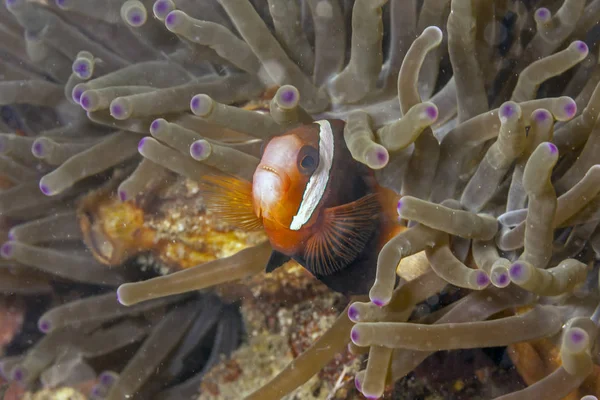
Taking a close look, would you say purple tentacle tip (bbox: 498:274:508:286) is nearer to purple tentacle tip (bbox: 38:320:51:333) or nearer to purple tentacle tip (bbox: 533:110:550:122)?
purple tentacle tip (bbox: 533:110:550:122)

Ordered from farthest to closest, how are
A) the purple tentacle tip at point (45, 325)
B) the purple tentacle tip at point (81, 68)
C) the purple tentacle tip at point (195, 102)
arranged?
the purple tentacle tip at point (45, 325), the purple tentacle tip at point (81, 68), the purple tentacle tip at point (195, 102)

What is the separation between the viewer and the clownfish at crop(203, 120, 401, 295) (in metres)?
0.95

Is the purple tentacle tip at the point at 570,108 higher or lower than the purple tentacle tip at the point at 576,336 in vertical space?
higher

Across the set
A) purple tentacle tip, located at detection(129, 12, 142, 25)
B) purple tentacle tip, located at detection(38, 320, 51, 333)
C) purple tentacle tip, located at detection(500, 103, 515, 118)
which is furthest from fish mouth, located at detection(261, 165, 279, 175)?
purple tentacle tip, located at detection(38, 320, 51, 333)

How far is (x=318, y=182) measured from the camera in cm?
103

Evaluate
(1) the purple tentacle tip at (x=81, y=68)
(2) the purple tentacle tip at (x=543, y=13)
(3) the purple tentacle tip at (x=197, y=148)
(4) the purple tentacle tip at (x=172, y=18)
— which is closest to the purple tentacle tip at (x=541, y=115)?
(2) the purple tentacle tip at (x=543, y=13)

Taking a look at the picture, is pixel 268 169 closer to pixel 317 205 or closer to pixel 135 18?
pixel 317 205

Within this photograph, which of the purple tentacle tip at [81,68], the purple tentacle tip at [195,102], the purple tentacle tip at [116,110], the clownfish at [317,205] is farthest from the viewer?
the purple tentacle tip at [81,68]

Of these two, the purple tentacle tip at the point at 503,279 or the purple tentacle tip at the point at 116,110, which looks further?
the purple tentacle tip at the point at 116,110

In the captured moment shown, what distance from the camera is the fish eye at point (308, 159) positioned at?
3.16ft

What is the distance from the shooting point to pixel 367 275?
1.12 meters

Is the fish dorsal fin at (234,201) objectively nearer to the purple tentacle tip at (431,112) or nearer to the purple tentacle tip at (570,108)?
the purple tentacle tip at (431,112)

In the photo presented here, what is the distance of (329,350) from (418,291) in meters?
0.23

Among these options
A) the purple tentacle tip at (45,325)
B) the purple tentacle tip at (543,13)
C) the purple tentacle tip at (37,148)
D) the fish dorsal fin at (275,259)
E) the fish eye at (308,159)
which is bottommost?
the purple tentacle tip at (45,325)
